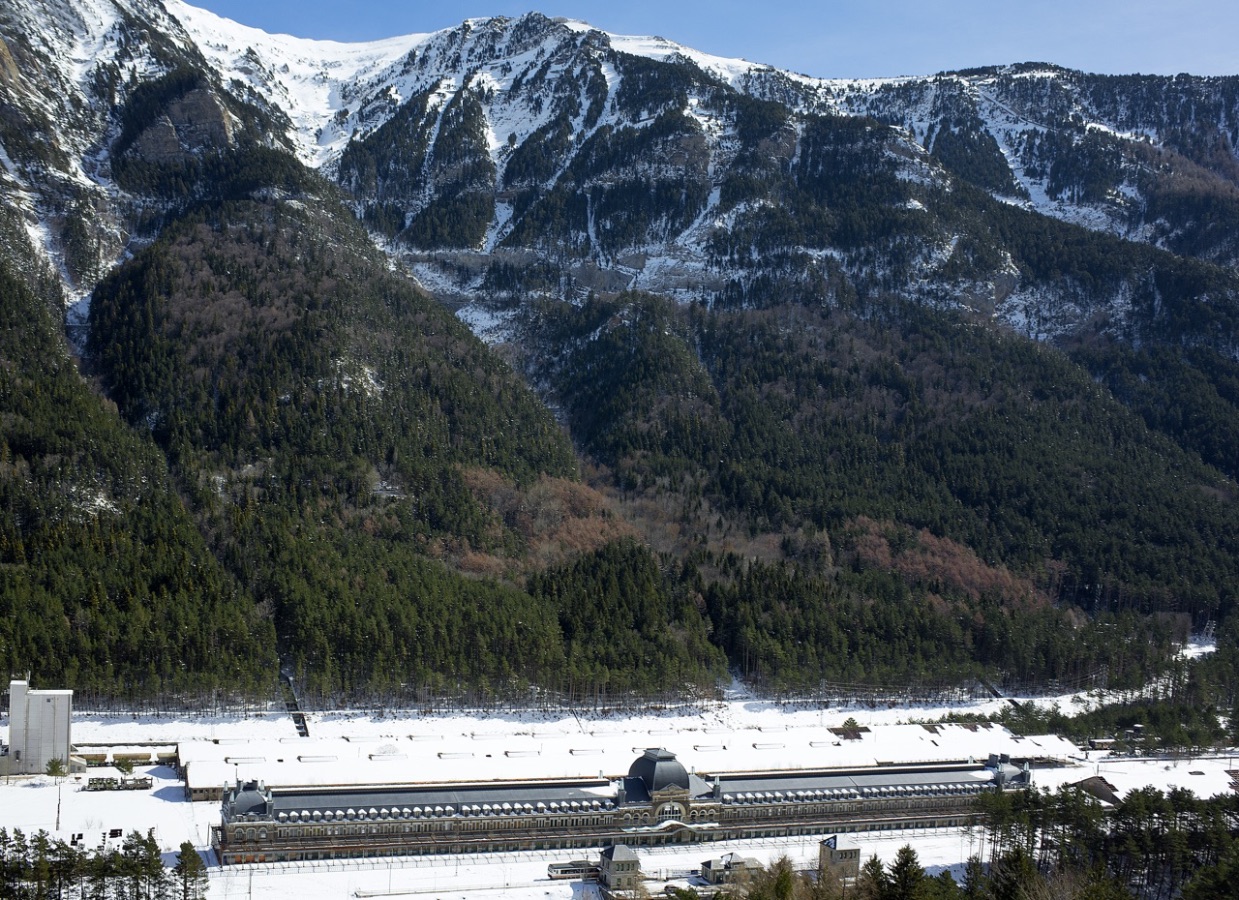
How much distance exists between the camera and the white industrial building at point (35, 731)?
97.1 m

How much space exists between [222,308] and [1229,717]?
121366 mm

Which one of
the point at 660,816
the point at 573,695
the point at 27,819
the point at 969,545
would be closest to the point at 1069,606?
the point at 969,545

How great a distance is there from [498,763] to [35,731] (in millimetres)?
29678

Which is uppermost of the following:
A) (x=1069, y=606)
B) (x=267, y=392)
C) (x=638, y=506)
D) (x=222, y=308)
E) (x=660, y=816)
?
(x=222, y=308)

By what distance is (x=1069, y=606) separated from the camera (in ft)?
549

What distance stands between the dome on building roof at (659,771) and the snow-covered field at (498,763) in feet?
13.6

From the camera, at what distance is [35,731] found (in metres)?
97.8

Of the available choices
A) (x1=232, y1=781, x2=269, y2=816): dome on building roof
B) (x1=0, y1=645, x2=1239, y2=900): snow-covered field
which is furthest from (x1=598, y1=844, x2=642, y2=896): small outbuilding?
(x1=232, y1=781, x2=269, y2=816): dome on building roof

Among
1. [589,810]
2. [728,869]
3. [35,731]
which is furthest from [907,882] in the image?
[35,731]

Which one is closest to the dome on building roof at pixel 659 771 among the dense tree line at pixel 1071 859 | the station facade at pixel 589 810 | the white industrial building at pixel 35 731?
the station facade at pixel 589 810

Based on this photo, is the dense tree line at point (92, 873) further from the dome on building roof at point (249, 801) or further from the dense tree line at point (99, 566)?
the dense tree line at point (99, 566)

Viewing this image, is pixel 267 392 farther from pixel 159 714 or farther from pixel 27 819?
pixel 27 819

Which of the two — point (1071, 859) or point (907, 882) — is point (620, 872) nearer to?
point (907, 882)

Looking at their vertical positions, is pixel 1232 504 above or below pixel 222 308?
below
